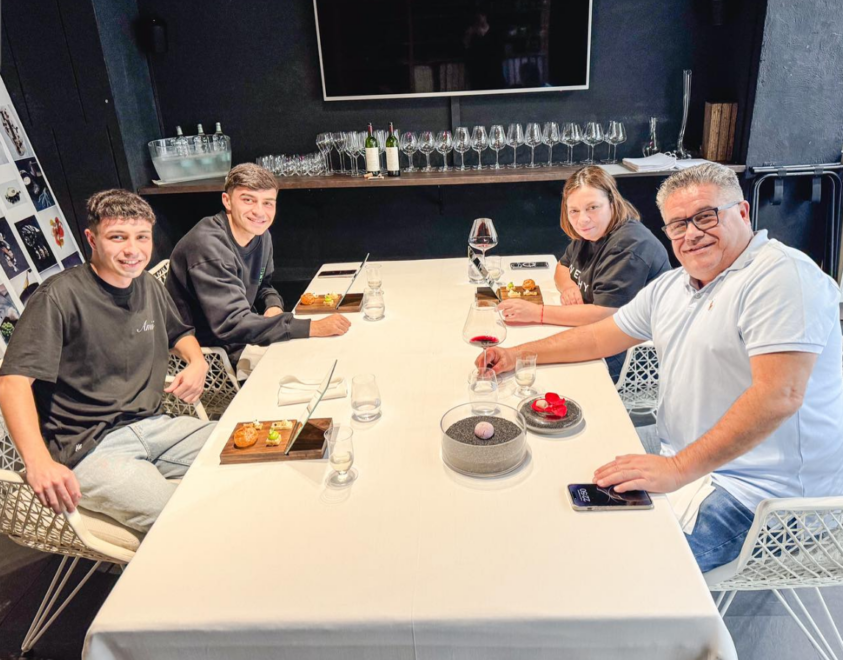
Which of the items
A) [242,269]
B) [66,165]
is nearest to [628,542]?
[242,269]

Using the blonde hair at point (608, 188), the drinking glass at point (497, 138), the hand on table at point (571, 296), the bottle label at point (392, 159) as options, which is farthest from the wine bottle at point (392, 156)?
the hand on table at point (571, 296)

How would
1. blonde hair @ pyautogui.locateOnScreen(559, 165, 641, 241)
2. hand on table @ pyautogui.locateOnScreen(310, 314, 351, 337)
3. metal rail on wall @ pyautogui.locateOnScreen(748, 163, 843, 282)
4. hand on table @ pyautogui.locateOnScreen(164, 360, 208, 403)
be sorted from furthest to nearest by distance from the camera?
metal rail on wall @ pyautogui.locateOnScreen(748, 163, 843, 282) → blonde hair @ pyautogui.locateOnScreen(559, 165, 641, 241) → hand on table @ pyautogui.locateOnScreen(310, 314, 351, 337) → hand on table @ pyautogui.locateOnScreen(164, 360, 208, 403)

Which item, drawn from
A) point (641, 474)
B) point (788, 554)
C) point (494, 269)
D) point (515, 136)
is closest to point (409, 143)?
point (515, 136)

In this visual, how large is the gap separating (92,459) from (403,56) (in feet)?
10.4

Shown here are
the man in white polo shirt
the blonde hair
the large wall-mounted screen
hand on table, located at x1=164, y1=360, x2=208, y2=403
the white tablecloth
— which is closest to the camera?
the white tablecloth

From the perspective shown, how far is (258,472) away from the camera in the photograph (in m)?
1.50

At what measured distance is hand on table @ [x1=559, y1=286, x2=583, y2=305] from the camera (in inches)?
98.8

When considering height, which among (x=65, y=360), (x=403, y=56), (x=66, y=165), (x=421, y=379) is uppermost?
(x=403, y=56)

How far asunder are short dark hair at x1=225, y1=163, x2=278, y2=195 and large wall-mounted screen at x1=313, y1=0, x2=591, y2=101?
1745 mm

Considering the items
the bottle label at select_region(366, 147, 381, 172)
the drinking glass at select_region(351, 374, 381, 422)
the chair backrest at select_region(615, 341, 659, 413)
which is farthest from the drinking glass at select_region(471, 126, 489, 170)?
the drinking glass at select_region(351, 374, 381, 422)

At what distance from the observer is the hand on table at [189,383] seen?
212 cm

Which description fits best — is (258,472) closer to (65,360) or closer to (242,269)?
(65,360)

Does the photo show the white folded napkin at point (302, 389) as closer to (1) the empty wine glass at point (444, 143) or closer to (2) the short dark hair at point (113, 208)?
(2) the short dark hair at point (113, 208)

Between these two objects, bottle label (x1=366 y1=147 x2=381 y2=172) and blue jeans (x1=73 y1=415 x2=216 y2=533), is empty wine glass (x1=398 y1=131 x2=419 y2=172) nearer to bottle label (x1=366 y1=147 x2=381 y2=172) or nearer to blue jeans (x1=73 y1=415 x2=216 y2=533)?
bottle label (x1=366 y1=147 x2=381 y2=172)
